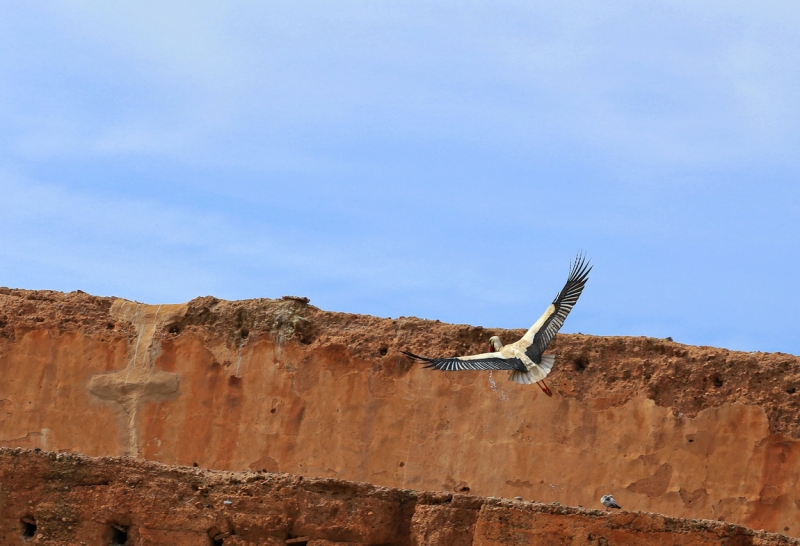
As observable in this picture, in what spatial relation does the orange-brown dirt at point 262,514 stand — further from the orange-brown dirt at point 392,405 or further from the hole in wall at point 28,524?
the orange-brown dirt at point 392,405

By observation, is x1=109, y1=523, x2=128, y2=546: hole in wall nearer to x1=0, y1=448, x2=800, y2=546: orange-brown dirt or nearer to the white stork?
x1=0, y1=448, x2=800, y2=546: orange-brown dirt

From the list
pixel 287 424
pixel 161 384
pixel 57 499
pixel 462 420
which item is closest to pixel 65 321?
pixel 161 384

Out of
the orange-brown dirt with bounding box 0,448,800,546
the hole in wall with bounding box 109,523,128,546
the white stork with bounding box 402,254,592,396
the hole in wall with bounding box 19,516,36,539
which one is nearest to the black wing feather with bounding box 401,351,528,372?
the white stork with bounding box 402,254,592,396

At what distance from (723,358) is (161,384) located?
648 centimetres

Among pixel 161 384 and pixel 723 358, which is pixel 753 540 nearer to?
pixel 723 358

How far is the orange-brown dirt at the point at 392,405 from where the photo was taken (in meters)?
18.1

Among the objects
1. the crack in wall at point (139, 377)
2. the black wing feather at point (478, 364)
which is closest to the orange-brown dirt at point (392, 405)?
the crack in wall at point (139, 377)

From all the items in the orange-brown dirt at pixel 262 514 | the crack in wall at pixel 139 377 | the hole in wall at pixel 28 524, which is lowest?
the hole in wall at pixel 28 524

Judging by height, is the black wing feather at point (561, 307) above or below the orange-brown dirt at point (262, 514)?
above

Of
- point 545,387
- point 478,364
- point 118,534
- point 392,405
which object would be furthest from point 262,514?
point 392,405

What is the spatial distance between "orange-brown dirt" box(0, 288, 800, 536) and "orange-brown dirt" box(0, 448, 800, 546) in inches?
181

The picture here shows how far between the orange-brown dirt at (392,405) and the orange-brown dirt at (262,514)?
15.1 feet

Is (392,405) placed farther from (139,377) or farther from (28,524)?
(28,524)

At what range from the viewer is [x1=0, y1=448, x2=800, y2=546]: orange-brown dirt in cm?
1338
